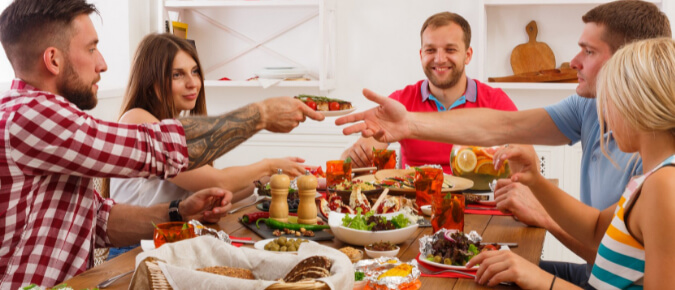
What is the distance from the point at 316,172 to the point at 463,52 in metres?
1.24

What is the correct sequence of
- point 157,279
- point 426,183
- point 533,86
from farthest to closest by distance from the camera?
1. point 533,86
2. point 426,183
3. point 157,279

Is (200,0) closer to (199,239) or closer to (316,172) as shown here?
(316,172)

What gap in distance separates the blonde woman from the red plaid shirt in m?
0.83

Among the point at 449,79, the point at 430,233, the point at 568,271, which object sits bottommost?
the point at 568,271

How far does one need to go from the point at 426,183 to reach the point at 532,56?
82.4 inches

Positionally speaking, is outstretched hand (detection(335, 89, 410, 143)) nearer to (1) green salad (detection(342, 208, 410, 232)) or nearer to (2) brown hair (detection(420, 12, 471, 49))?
(1) green salad (detection(342, 208, 410, 232))

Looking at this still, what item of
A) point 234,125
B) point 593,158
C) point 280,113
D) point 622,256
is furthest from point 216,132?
point 593,158

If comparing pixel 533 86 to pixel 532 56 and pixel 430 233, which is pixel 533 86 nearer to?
pixel 532 56

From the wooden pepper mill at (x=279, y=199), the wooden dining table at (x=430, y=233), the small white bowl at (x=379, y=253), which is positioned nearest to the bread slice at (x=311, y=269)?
the wooden dining table at (x=430, y=233)

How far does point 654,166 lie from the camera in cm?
141

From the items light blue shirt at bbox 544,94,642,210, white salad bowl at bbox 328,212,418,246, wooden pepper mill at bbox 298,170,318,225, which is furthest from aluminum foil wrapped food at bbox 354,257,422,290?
light blue shirt at bbox 544,94,642,210

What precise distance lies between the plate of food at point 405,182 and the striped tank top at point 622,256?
0.91m

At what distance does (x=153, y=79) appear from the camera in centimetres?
257

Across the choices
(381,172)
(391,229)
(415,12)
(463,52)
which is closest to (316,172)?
(381,172)
